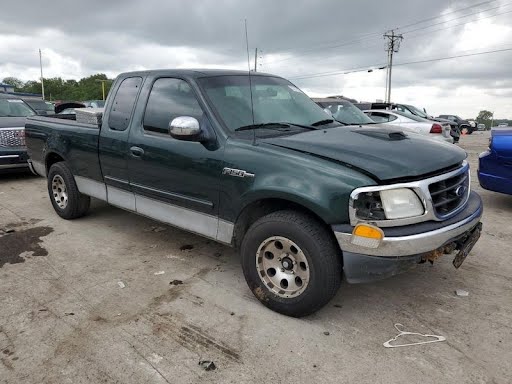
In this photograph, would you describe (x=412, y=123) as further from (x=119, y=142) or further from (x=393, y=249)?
(x=393, y=249)

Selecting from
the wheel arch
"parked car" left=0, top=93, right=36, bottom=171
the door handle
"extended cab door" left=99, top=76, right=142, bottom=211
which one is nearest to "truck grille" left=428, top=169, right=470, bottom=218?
the wheel arch

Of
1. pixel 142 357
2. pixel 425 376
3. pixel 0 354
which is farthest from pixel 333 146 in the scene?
pixel 0 354

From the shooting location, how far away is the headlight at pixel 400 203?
9.15 ft

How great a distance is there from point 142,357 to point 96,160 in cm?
272

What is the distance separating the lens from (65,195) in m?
5.53

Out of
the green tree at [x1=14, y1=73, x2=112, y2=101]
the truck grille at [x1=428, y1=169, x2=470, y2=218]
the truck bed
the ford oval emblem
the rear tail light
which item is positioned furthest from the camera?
the green tree at [x1=14, y1=73, x2=112, y2=101]

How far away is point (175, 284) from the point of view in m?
3.80

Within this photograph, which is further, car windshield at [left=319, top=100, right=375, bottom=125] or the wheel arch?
car windshield at [left=319, top=100, right=375, bottom=125]

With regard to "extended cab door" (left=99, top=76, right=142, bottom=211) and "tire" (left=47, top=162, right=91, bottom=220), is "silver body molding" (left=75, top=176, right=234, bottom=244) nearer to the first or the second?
"extended cab door" (left=99, top=76, right=142, bottom=211)

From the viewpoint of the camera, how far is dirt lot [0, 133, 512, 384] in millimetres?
2639

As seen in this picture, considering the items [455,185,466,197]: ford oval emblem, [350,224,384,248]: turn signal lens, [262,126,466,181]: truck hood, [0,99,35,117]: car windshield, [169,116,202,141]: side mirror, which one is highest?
[0,99,35,117]: car windshield

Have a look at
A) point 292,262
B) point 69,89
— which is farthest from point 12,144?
point 69,89

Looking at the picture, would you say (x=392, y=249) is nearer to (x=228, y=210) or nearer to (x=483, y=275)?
(x=228, y=210)

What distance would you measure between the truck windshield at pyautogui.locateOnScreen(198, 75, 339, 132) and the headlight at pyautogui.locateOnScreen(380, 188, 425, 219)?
137 centimetres
